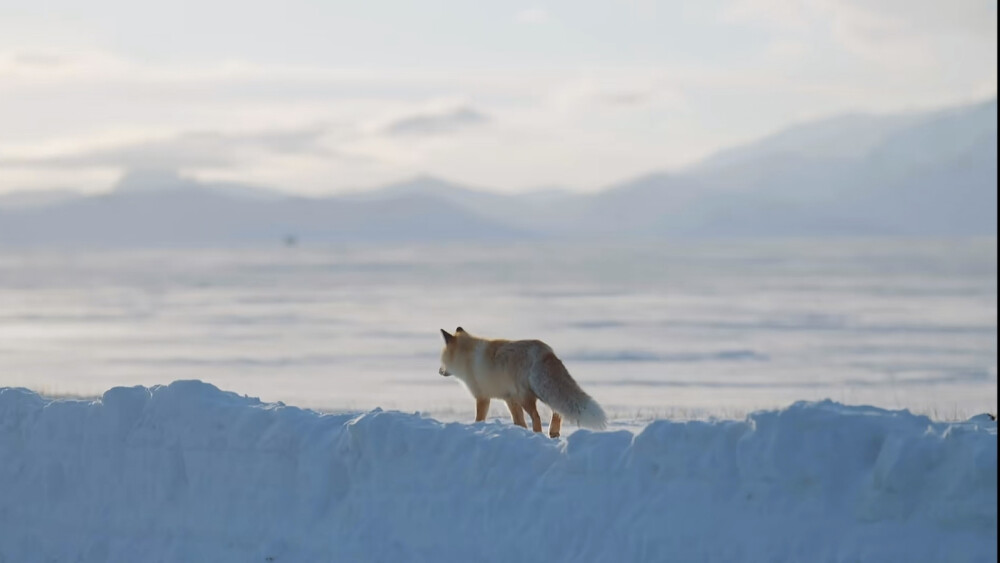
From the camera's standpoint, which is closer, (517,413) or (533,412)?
(533,412)

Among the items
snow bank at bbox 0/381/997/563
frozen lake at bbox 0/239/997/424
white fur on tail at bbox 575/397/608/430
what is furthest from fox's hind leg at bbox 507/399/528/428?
frozen lake at bbox 0/239/997/424

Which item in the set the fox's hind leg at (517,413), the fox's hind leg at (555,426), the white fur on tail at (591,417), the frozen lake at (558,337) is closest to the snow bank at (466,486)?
the white fur on tail at (591,417)

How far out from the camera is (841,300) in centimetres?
5719

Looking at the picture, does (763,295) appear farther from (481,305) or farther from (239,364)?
(239,364)

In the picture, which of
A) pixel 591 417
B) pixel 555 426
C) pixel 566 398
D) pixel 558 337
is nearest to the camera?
pixel 591 417

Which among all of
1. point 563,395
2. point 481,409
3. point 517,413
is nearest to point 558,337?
point 481,409

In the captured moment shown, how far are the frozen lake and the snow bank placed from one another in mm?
6613

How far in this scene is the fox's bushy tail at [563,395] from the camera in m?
10.8

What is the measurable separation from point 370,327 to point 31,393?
106 feet

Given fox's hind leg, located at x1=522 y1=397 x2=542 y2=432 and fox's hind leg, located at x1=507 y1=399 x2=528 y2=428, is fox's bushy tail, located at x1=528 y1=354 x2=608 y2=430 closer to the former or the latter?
fox's hind leg, located at x1=522 y1=397 x2=542 y2=432

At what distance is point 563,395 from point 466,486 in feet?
5.41

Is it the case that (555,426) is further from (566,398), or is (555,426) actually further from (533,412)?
(566,398)

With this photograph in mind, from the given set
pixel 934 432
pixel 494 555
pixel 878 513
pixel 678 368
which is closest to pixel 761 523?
pixel 878 513

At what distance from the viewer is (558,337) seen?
40.1 metres
